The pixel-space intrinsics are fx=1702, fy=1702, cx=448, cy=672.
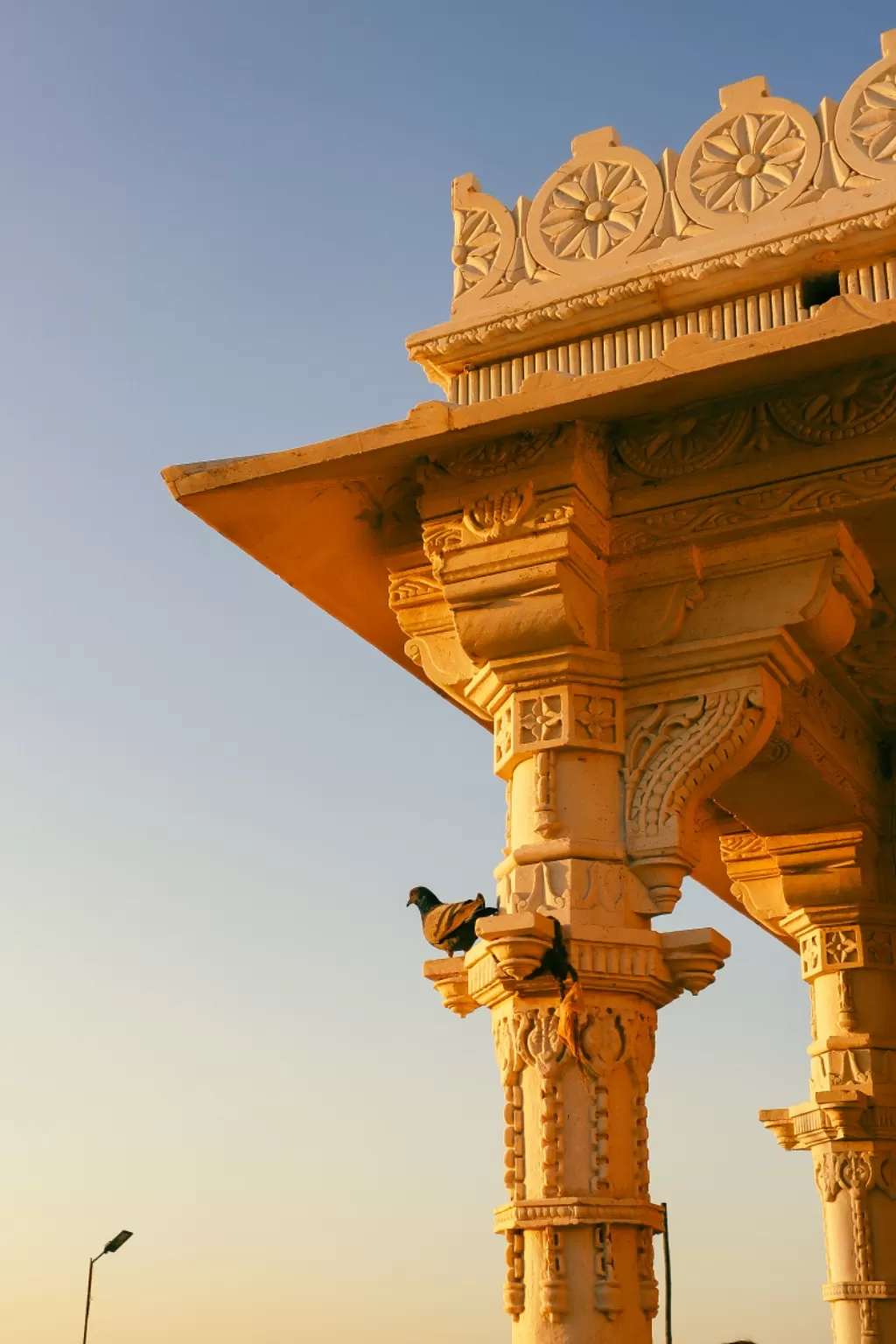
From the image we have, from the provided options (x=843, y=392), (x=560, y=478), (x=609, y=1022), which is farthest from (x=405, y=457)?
(x=609, y=1022)

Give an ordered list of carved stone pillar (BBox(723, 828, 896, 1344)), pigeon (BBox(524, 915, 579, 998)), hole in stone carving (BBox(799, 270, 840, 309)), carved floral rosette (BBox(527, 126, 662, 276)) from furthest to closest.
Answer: carved stone pillar (BBox(723, 828, 896, 1344)) < carved floral rosette (BBox(527, 126, 662, 276)) < hole in stone carving (BBox(799, 270, 840, 309)) < pigeon (BBox(524, 915, 579, 998))

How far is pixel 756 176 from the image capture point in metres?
7.32

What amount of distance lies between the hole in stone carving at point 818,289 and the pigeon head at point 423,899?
3006 millimetres

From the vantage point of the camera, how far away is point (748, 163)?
734cm

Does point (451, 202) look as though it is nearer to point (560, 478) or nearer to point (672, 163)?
point (672, 163)

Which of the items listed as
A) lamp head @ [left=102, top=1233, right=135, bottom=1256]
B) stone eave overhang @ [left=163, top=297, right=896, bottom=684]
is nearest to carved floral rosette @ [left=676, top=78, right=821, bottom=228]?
stone eave overhang @ [left=163, top=297, right=896, bottom=684]

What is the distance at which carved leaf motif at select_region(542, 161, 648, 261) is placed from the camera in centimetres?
754

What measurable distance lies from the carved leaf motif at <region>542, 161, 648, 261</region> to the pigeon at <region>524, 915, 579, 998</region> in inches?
124

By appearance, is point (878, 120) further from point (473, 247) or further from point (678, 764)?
point (678, 764)

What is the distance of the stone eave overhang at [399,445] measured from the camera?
628cm

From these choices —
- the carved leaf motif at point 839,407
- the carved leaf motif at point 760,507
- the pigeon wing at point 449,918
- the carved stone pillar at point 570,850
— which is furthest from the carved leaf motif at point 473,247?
the pigeon wing at point 449,918

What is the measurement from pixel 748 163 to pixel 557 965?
357cm

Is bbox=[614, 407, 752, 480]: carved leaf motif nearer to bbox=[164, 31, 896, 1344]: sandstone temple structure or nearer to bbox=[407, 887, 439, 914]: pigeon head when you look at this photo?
bbox=[164, 31, 896, 1344]: sandstone temple structure

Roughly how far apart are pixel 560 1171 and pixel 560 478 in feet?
8.68
